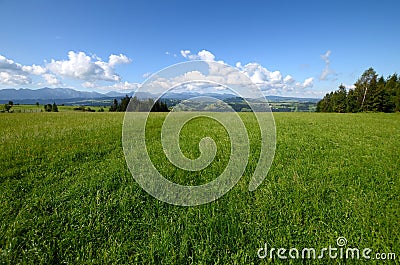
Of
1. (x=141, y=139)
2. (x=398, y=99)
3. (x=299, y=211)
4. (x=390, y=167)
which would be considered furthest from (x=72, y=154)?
(x=398, y=99)

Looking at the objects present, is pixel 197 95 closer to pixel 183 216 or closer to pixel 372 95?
pixel 183 216

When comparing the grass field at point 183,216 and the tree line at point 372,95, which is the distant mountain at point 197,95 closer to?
the grass field at point 183,216

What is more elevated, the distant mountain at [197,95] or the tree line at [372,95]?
the tree line at [372,95]

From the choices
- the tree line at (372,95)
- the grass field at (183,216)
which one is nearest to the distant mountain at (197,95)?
the grass field at (183,216)

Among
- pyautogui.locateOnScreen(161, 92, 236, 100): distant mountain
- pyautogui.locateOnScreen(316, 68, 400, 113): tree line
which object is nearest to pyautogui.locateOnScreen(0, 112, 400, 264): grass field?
pyautogui.locateOnScreen(161, 92, 236, 100): distant mountain

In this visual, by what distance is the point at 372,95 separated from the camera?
63375 millimetres

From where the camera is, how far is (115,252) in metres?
3.25

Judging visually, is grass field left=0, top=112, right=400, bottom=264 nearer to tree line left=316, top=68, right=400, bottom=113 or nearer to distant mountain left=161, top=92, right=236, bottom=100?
distant mountain left=161, top=92, right=236, bottom=100

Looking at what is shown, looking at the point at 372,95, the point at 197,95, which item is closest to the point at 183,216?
the point at 197,95

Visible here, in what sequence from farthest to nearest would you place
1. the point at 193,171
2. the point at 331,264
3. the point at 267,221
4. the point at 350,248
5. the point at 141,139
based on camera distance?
the point at 141,139, the point at 193,171, the point at 267,221, the point at 350,248, the point at 331,264

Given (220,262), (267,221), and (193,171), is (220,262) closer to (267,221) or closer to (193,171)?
(267,221)

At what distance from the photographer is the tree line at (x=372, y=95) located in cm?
6122

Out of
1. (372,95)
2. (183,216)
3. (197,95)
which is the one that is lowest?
(183,216)

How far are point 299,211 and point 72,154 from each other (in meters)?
7.95
